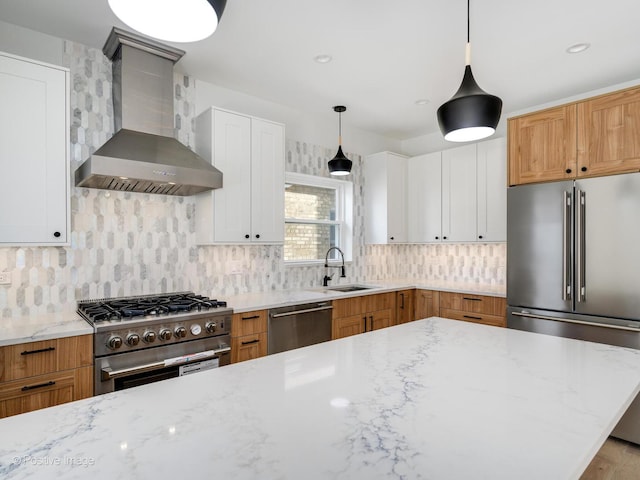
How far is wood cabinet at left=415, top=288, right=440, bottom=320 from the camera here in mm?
4059

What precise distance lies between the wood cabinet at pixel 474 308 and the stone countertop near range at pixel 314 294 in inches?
2.3

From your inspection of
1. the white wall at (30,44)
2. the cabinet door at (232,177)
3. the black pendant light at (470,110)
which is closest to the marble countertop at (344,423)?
the black pendant light at (470,110)

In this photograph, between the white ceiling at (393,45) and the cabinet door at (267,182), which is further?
the cabinet door at (267,182)

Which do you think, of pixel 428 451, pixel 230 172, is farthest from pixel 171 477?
pixel 230 172

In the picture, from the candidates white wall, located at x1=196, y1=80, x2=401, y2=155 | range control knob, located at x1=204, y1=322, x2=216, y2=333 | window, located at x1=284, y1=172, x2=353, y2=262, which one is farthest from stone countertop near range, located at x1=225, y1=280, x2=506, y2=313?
white wall, located at x1=196, y1=80, x2=401, y2=155

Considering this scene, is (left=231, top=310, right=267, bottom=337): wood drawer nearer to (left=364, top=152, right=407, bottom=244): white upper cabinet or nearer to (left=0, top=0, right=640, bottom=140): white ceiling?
(left=0, top=0, right=640, bottom=140): white ceiling

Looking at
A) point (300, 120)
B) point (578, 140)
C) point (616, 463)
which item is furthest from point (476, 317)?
point (300, 120)

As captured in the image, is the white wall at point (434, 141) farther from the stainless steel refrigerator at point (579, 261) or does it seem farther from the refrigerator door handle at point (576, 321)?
the refrigerator door handle at point (576, 321)

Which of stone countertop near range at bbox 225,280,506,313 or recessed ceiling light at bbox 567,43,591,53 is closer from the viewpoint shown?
recessed ceiling light at bbox 567,43,591,53

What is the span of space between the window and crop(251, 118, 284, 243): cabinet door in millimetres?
529

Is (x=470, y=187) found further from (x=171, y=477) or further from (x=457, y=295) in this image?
(x=171, y=477)

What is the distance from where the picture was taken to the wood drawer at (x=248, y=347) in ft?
9.01

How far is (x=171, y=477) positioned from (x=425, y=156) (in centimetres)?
432

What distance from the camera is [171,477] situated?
2.42ft
